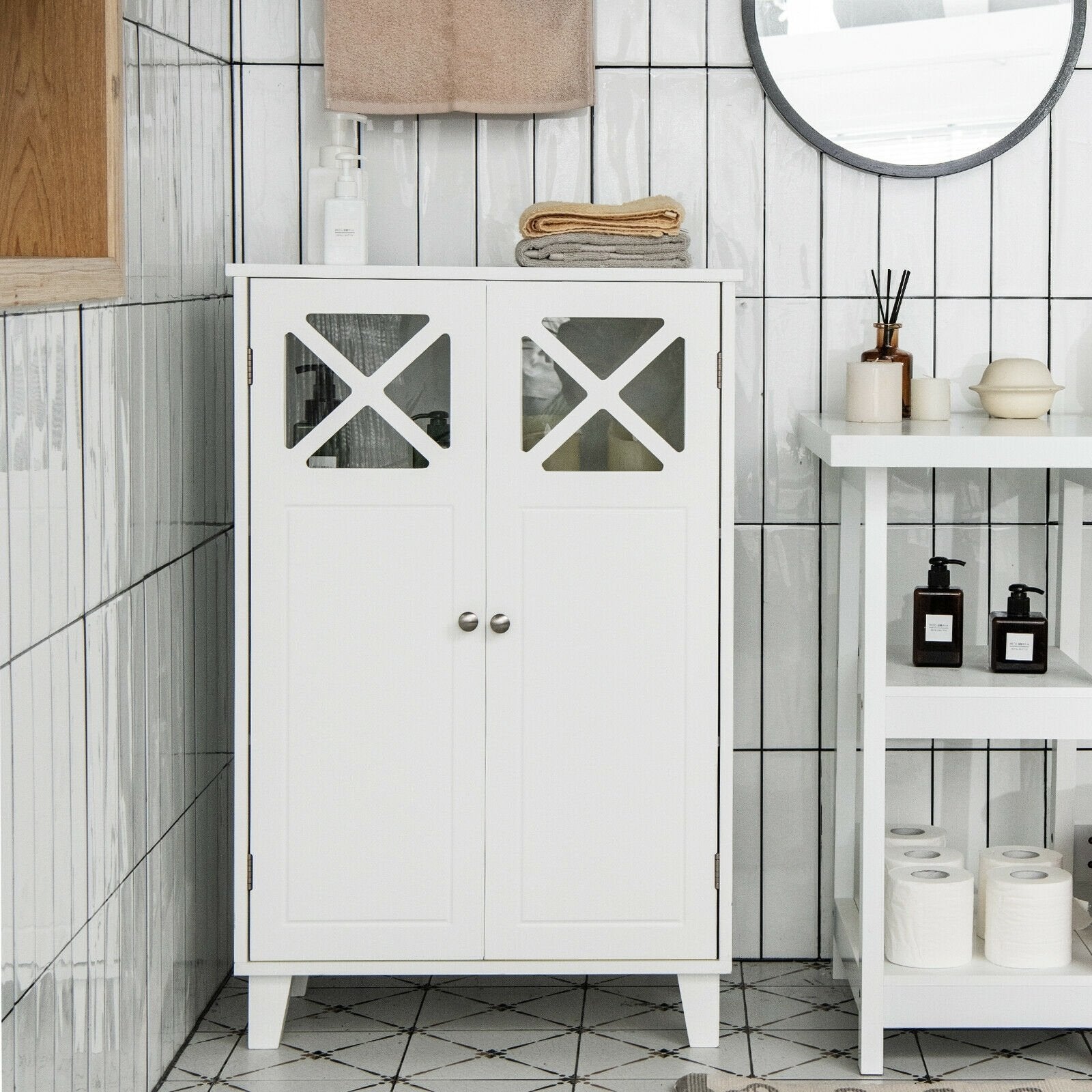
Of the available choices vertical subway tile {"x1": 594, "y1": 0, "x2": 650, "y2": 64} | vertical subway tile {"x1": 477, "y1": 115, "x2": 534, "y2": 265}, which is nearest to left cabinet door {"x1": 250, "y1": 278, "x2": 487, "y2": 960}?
vertical subway tile {"x1": 477, "y1": 115, "x2": 534, "y2": 265}

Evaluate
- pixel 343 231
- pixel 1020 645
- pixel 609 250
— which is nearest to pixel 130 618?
pixel 343 231

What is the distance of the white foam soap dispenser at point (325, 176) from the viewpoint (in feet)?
7.77

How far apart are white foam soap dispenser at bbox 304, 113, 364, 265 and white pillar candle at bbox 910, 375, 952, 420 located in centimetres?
101

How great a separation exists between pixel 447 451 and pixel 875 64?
111 centimetres

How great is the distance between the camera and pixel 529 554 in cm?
228

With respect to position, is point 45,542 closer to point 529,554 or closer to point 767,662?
point 529,554

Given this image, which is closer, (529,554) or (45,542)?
(45,542)

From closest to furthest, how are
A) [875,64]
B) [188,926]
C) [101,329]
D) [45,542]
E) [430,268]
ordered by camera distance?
[45,542] → [101,329] → [430,268] → [188,926] → [875,64]

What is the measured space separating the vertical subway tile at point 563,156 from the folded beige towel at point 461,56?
76mm

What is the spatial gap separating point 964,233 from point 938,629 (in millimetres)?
791

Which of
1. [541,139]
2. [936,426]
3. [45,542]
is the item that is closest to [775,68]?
[541,139]

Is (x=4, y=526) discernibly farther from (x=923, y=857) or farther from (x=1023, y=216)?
(x=1023, y=216)

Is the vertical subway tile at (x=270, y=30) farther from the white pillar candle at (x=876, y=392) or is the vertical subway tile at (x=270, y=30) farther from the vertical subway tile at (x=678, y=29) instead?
the white pillar candle at (x=876, y=392)

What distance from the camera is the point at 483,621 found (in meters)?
2.29
